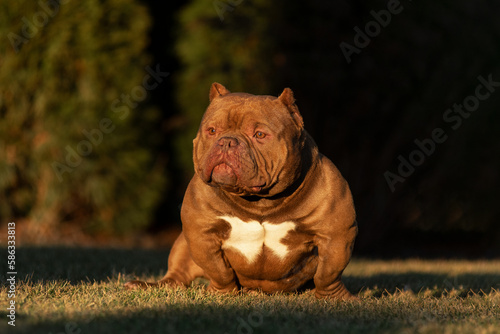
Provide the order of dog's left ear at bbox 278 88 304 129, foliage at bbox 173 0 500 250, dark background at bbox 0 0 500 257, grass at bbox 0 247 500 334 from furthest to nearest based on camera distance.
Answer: foliage at bbox 173 0 500 250, dark background at bbox 0 0 500 257, dog's left ear at bbox 278 88 304 129, grass at bbox 0 247 500 334

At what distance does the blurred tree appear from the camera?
8156mm

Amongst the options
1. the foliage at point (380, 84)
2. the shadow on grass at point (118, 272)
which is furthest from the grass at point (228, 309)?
the foliage at point (380, 84)

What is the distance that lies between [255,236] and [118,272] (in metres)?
1.87

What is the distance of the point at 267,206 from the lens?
3.86 meters

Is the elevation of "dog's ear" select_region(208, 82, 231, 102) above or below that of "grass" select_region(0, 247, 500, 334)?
above

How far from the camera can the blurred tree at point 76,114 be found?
816 centimetres

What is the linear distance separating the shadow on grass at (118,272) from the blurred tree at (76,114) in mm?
1854

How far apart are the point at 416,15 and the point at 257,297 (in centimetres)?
651

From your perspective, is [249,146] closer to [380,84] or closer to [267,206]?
[267,206]

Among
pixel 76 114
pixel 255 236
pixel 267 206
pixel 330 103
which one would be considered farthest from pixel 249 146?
pixel 330 103

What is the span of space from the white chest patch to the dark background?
15.2 feet

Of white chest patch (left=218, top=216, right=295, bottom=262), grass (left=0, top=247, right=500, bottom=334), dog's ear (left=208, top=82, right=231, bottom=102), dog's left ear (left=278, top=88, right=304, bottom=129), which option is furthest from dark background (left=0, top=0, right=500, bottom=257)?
white chest patch (left=218, top=216, right=295, bottom=262)

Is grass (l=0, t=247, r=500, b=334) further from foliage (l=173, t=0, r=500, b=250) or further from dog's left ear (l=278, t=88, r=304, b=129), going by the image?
foliage (l=173, t=0, r=500, b=250)

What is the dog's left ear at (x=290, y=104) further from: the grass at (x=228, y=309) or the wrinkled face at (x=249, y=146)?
the grass at (x=228, y=309)
